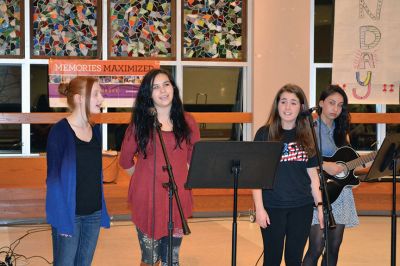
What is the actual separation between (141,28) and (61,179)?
5.27 metres

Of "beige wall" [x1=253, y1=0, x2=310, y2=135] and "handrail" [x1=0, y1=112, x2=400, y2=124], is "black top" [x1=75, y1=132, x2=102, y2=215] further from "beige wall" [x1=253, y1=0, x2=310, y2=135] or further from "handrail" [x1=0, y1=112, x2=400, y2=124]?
"beige wall" [x1=253, y1=0, x2=310, y2=135]

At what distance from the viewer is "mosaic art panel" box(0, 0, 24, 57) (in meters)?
7.99

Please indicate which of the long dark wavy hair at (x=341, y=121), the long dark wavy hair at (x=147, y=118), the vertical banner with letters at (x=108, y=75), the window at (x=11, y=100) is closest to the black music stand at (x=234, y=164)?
the long dark wavy hair at (x=147, y=118)

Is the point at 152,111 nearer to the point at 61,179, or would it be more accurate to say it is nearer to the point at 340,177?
the point at 61,179

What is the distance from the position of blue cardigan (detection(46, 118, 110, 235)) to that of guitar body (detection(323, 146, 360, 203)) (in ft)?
6.43

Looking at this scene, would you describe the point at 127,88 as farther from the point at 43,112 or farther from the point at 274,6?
the point at 274,6

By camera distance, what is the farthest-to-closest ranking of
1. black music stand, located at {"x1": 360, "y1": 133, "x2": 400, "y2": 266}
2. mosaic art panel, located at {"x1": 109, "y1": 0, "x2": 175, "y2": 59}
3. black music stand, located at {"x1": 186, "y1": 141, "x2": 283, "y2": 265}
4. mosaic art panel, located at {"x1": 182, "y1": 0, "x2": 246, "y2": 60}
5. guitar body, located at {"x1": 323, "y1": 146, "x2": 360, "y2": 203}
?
1. mosaic art panel, located at {"x1": 182, "y1": 0, "x2": 246, "y2": 60}
2. mosaic art panel, located at {"x1": 109, "y1": 0, "x2": 175, "y2": 59}
3. guitar body, located at {"x1": 323, "y1": 146, "x2": 360, "y2": 203}
4. black music stand, located at {"x1": 360, "y1": 133, "x2": 400, "y2": 266}
5. black music stand, located at {"x1": 186, "y1": 141, "x2": 283, "y2": 265}

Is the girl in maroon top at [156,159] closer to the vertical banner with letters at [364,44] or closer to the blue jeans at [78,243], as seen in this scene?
the blue jeans at [78,243]

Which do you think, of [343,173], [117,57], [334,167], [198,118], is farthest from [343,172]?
[117,57]

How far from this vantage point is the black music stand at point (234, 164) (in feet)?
10.4

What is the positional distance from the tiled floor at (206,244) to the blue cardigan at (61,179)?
2334mm

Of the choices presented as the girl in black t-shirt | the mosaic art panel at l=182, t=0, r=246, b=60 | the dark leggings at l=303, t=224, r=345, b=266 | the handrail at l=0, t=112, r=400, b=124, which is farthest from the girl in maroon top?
the mosaic art panel at l=182, t=0, r=246, b=60

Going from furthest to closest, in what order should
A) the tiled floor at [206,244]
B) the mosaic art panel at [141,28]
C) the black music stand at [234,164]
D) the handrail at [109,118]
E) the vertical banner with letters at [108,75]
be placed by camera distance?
1. the mosaic art panel at [141,28]
2. the vertical banner with letters at [108,75]
3. the handrail at [109,118]
4. the tiled floor at [206,244]
5. the black music stand at [234,164]

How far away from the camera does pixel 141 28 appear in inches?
328
